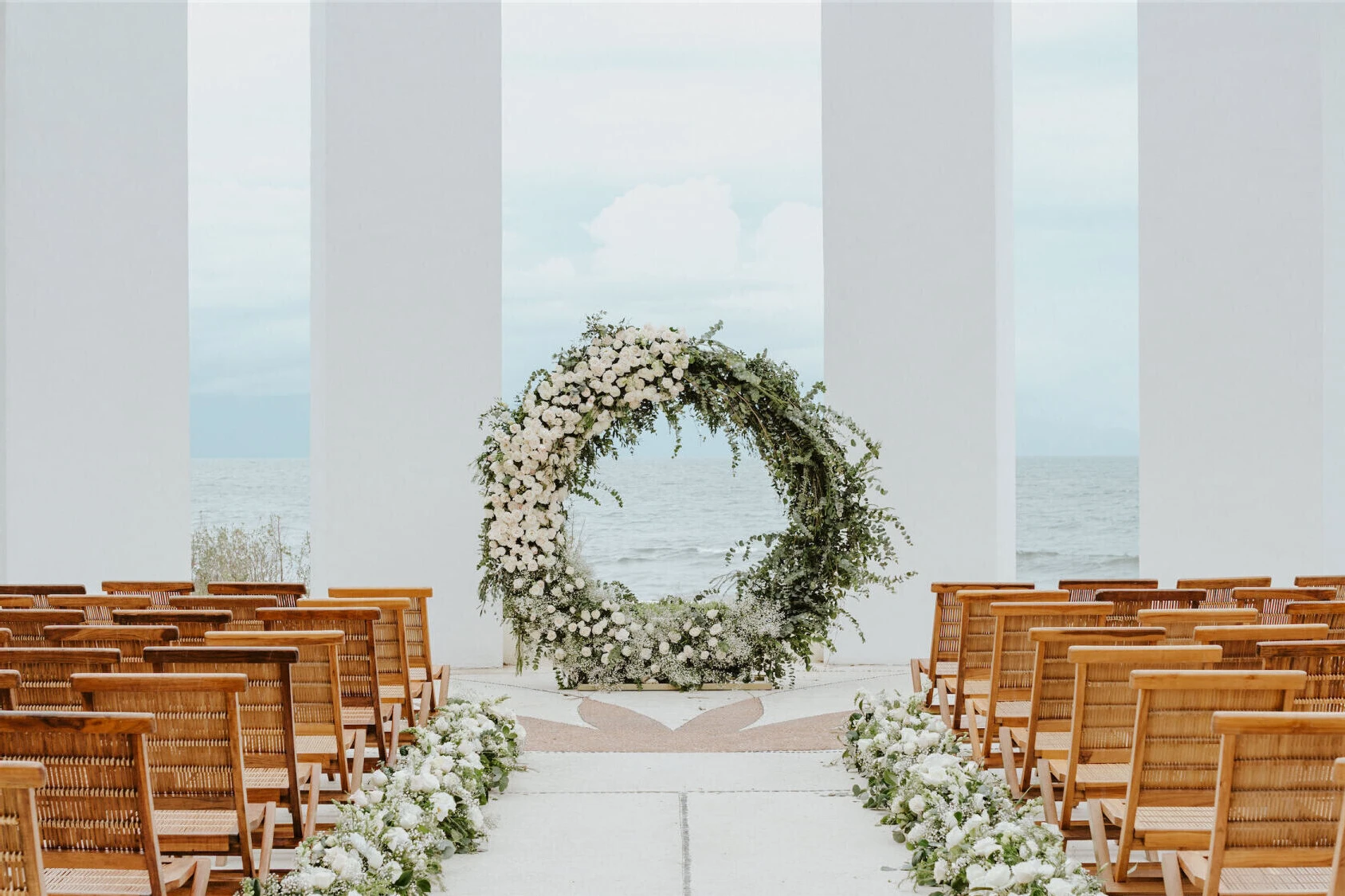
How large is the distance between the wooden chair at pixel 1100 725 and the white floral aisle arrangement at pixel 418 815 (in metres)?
1.92

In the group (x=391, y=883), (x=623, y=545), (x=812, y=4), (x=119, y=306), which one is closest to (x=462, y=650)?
(x=119, y=306)

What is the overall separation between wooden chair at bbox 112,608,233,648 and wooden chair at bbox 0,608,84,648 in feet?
0.58

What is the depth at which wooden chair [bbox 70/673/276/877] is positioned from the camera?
2764 millimetres

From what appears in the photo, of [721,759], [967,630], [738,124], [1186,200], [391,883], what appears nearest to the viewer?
[391,883]

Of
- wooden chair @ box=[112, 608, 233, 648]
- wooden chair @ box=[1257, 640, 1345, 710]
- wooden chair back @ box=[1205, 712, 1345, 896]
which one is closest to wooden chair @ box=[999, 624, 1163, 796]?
wooden chair @ box=[1257, 640, 1345, 710]

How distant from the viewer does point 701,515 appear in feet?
96.6

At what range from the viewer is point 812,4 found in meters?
30.5

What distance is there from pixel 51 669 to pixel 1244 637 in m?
3.29

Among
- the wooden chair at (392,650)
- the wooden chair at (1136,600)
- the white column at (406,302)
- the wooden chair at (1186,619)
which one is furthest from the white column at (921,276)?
the wooden chair at (1186,619)

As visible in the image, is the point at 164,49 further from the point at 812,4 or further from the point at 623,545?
the point at 812,4

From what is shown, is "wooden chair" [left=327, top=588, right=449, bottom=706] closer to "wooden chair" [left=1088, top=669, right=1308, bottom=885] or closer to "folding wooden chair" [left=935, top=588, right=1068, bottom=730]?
"folding wooden chair" [left=935, top=588, right=1068, bottom=730]

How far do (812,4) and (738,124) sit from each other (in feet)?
16.0

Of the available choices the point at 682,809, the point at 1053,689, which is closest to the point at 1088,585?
the point at 1053,689

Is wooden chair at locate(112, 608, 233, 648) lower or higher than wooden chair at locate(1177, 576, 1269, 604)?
higher
